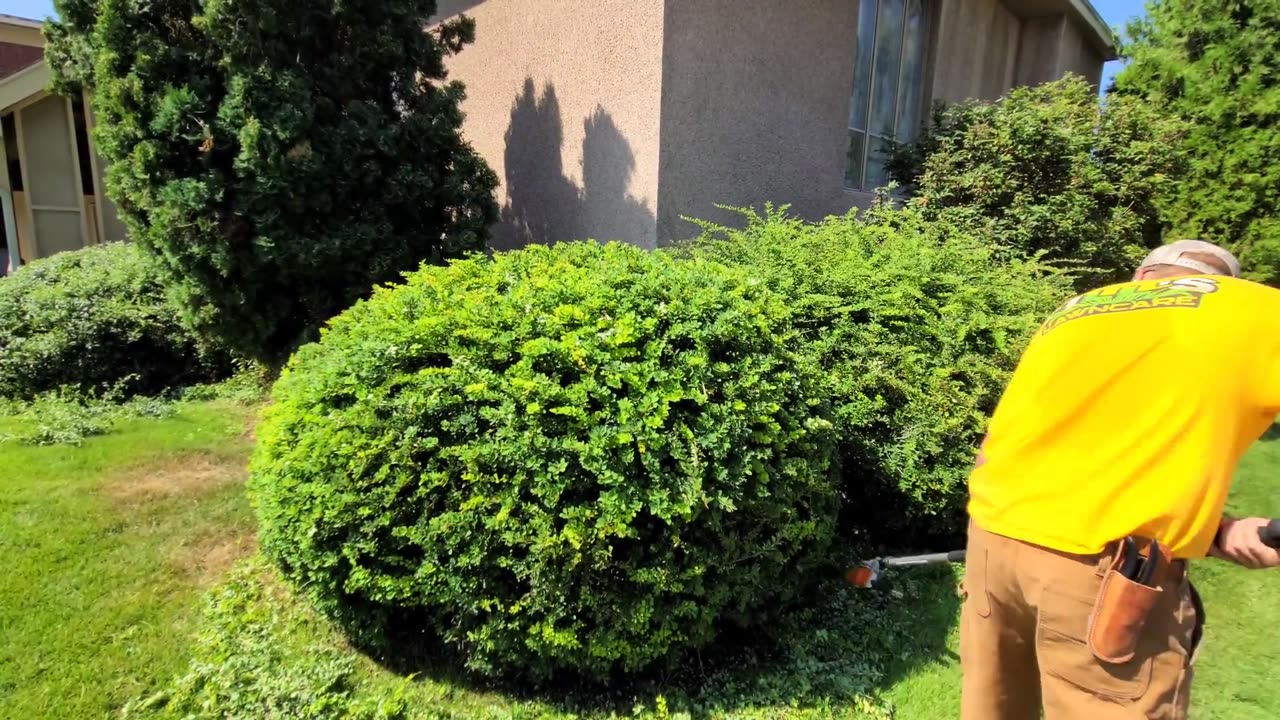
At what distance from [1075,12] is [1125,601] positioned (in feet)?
43.5

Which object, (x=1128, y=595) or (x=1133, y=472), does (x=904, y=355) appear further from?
(x=1128, y=595)

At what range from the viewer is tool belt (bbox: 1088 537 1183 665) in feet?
5.77

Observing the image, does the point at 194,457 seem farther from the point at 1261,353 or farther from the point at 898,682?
the point at 1261,353

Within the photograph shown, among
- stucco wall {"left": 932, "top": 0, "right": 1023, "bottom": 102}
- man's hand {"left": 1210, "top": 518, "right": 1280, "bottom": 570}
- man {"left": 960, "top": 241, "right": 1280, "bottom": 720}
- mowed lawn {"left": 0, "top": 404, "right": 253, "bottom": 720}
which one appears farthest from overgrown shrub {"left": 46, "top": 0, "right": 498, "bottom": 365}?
stucco wall {"left": 932, "top": 0, "right": 1023, "bottom": 102}

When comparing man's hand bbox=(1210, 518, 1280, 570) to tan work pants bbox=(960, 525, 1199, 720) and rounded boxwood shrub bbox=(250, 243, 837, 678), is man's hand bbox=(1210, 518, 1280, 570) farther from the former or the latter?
rounded boxwood shrub bbox=(250, 243, 837, 678)

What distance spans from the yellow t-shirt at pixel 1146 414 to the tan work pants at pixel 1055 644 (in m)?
0.10

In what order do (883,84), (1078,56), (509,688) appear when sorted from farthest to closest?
1. (1078,56)
2. (883,84)
3. (509,688)

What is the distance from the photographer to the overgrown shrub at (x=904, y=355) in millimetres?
3664

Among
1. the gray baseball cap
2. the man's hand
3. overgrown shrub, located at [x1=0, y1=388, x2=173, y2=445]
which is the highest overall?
the gray baseball cap

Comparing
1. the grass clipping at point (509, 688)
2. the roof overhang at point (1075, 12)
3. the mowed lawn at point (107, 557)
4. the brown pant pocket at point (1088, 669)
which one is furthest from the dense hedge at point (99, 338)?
the roof overhang at point (1075, 12)

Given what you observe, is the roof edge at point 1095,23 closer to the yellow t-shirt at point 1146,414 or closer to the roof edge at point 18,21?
the yellow t-shirt at point 1146,414

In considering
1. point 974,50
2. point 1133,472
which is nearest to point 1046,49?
point 974,50

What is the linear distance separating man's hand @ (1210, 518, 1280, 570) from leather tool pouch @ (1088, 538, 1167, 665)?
0.87 feet

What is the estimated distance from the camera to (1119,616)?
1769 mm
